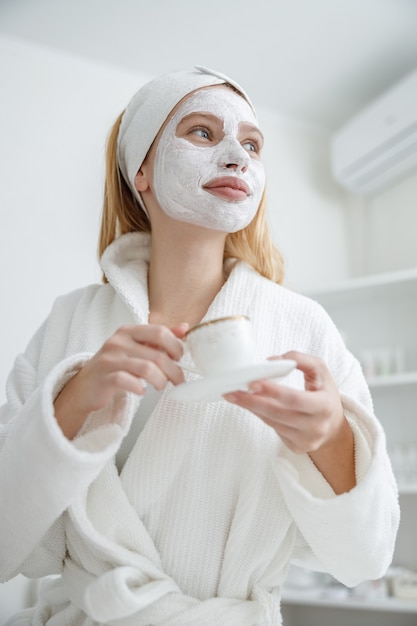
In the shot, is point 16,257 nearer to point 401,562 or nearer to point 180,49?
point 180,49

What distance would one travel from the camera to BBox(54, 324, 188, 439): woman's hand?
0.77m

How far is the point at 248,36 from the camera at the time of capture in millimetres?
2588

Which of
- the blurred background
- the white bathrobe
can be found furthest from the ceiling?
the white bathrobe

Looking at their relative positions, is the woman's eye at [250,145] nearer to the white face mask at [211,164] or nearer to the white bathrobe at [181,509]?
the white face mask at [211,164]

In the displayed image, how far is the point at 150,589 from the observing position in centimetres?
86

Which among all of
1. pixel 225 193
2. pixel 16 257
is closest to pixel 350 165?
pixel 16 257

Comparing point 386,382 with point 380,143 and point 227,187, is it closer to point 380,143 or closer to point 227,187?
point 380,143

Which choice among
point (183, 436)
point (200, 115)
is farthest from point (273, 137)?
point (183, 436)

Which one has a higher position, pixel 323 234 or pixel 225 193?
pixel 323 234

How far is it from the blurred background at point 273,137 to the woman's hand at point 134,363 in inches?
55.8

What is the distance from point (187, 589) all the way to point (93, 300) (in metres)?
0.49

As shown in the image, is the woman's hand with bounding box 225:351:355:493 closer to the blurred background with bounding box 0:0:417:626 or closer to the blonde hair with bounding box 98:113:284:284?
the blonde hair with bounding box 98:113:284:284

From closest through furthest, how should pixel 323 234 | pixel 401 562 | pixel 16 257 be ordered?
pixel 16 257, pixel 401 562, pixel 323 234

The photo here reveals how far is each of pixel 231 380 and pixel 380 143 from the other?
2.31 metres
